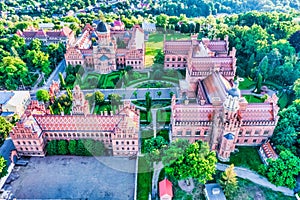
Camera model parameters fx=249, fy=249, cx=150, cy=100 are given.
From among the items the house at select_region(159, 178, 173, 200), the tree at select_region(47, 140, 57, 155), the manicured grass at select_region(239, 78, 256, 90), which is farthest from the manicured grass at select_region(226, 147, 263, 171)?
the tree at select_region(47, 140, 57, 155)

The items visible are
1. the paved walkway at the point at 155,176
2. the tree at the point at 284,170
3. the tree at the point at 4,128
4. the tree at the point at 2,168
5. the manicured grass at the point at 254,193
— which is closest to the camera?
the manicured grass at the point at 254,193

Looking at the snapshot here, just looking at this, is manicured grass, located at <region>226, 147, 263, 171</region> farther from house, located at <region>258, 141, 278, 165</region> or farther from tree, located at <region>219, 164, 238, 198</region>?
tree, located at <region>219, 164, 238, 198</region>

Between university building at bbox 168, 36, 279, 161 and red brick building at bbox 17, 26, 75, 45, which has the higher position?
red brick building at bbox 17, 26, 75, 45

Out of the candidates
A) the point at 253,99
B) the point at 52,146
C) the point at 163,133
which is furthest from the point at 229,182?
the point at 52,146

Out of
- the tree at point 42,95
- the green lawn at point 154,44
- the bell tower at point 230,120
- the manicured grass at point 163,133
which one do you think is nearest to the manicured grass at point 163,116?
the manicured grass at point 163,133

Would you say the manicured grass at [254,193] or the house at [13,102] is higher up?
the house at [13,102]

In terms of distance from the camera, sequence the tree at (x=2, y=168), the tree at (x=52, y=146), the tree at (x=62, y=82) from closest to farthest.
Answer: the tree at (x=2, y=168)
the tree at (x=52, y=146)
the tree at (x=62, y=82)

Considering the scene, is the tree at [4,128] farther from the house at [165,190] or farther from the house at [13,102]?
the house at [165,190]
